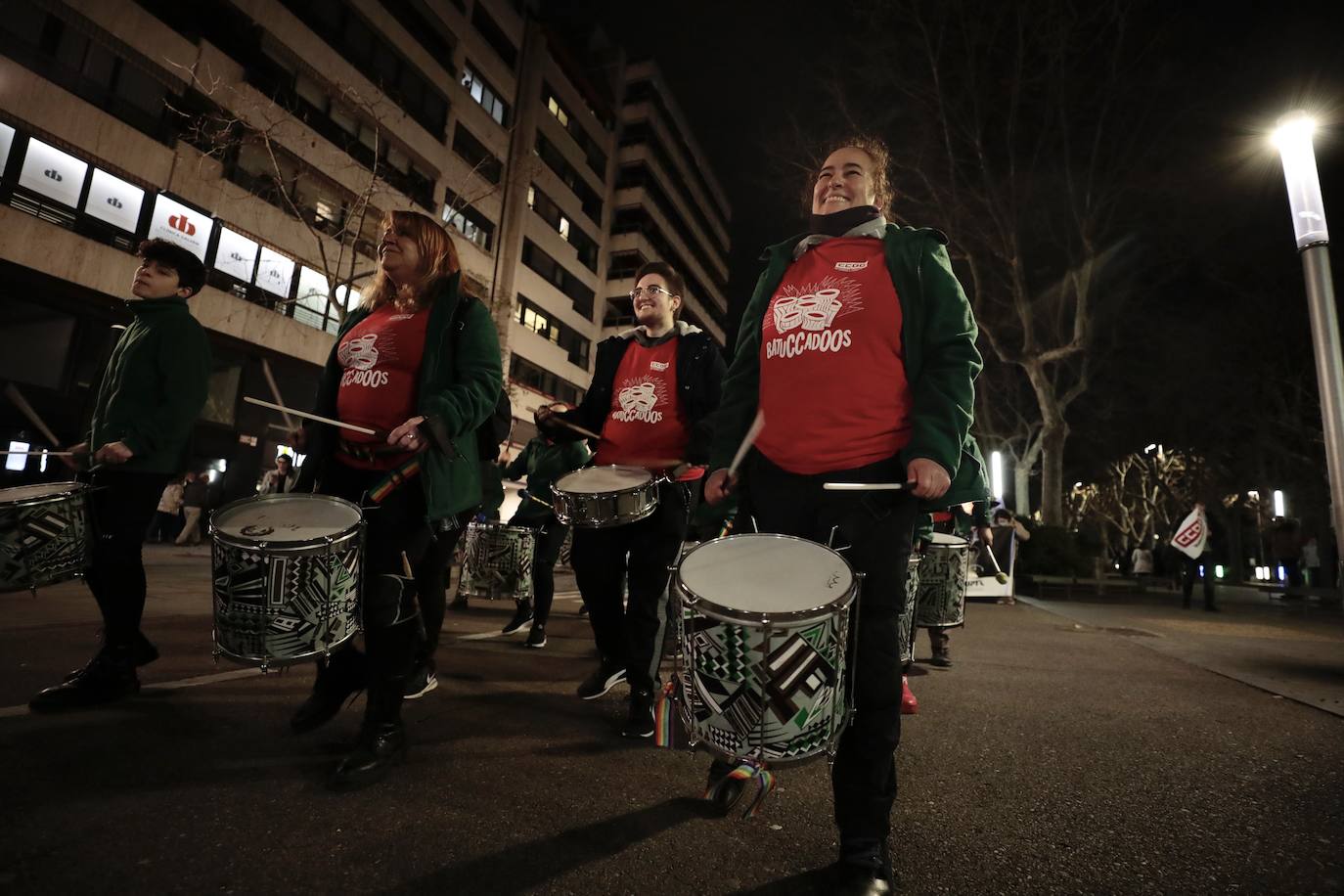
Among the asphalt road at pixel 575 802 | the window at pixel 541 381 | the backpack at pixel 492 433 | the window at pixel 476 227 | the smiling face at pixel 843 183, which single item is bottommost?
the asphalt road at pixel 575 802

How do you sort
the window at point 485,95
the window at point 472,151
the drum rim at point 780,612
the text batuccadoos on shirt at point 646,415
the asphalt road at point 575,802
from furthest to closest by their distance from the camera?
the window at point 485,95 < the window at point 472,151 < the text batuccadoos on shirt at point 646,415 < the asphalt road at point 575,802 < the drum rim at point 780,612

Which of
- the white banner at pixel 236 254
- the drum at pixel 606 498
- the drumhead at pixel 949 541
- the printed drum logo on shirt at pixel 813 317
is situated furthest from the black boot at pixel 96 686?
the white banner at pixel 236 254

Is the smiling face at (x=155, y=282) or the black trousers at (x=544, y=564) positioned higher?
the smiling face at (x=155, y=282)

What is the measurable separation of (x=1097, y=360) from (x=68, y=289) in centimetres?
2797

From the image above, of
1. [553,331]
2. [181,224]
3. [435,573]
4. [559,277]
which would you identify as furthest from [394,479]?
[559,277]

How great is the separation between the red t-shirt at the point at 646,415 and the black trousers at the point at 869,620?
1.52 m

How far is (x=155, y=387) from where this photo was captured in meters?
3.33

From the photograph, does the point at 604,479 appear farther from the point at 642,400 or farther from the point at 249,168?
the point at 249,168

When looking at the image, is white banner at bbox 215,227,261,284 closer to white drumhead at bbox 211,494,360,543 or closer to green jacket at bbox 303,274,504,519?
green jacket at bbox 303,274,504,519

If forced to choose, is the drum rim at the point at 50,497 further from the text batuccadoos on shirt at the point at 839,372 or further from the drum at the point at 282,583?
the text batuccadoos on shirt at the point at 839,372

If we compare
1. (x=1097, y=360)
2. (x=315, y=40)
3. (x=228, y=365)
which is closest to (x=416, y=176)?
(x=315, y=40)

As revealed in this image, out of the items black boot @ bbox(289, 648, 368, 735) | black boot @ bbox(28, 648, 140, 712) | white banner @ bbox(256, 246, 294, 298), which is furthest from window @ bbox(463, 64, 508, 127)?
black boot @ bbox(289, 648, 368, 735)

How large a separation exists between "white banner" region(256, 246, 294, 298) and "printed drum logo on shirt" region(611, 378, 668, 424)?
20323 millimetres

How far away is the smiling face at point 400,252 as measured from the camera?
2842 millimetres
